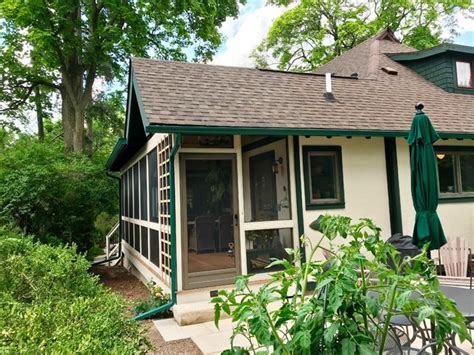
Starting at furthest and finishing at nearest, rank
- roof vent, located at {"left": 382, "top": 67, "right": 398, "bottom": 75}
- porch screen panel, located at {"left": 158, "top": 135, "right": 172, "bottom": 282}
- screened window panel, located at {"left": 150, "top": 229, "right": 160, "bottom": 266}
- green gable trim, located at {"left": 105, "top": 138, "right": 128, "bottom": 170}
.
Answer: roof vent, located at {"left": 382, "top": 67, "right": 398, "bottom": 75} < green gable trim, located at {"left": 105, "top": 138, "right": 128, "bottom": 170} < screened window panel, located at {"left": 150, "top": 229, "right": 160, "bottom": 266} < porch screen panel, located at {"left": 158, "top": 135, "right": 172, "bottom": 282}

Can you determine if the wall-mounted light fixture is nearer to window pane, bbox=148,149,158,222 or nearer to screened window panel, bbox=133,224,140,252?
window pane, bbox=148,149,158,222

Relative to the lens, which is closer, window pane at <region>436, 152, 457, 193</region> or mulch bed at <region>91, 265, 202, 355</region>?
mulch bed at <region>91, 265, 202, 355</region>

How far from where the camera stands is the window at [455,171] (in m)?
6.91

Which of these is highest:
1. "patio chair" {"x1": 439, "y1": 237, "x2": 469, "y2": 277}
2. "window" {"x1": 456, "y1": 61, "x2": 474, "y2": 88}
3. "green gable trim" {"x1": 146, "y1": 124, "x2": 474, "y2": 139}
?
"window" {"x1": 456, "y1": 61, "x2": 474, "y2": 88}

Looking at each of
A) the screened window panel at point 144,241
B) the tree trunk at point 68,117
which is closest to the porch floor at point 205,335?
the screened window panel at point 144,241

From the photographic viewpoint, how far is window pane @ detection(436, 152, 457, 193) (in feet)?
22.6

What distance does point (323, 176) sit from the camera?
20.2 feet

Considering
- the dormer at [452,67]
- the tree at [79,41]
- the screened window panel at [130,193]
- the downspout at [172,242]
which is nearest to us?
the downspout at [172,242]

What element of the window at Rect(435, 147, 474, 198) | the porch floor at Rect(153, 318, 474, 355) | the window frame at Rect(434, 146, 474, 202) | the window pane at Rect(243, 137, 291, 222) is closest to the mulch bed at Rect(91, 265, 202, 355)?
the porch floor at Rect(153, 318, 474, 355)

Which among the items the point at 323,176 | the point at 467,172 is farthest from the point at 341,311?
the point at 467,172

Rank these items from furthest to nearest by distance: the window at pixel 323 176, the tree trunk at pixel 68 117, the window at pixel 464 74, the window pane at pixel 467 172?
1. the tree trunk at pixel 68 117
2. the window at pixel 464 74
3. the window pane at pixel 467 172
4. the window at pixel 323 176

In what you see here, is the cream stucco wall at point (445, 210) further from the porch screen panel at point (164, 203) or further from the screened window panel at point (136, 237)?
the screened window panel at point (136, 237)

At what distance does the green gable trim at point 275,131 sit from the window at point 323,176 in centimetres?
40

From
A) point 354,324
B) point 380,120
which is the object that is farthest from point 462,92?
point 354,324
